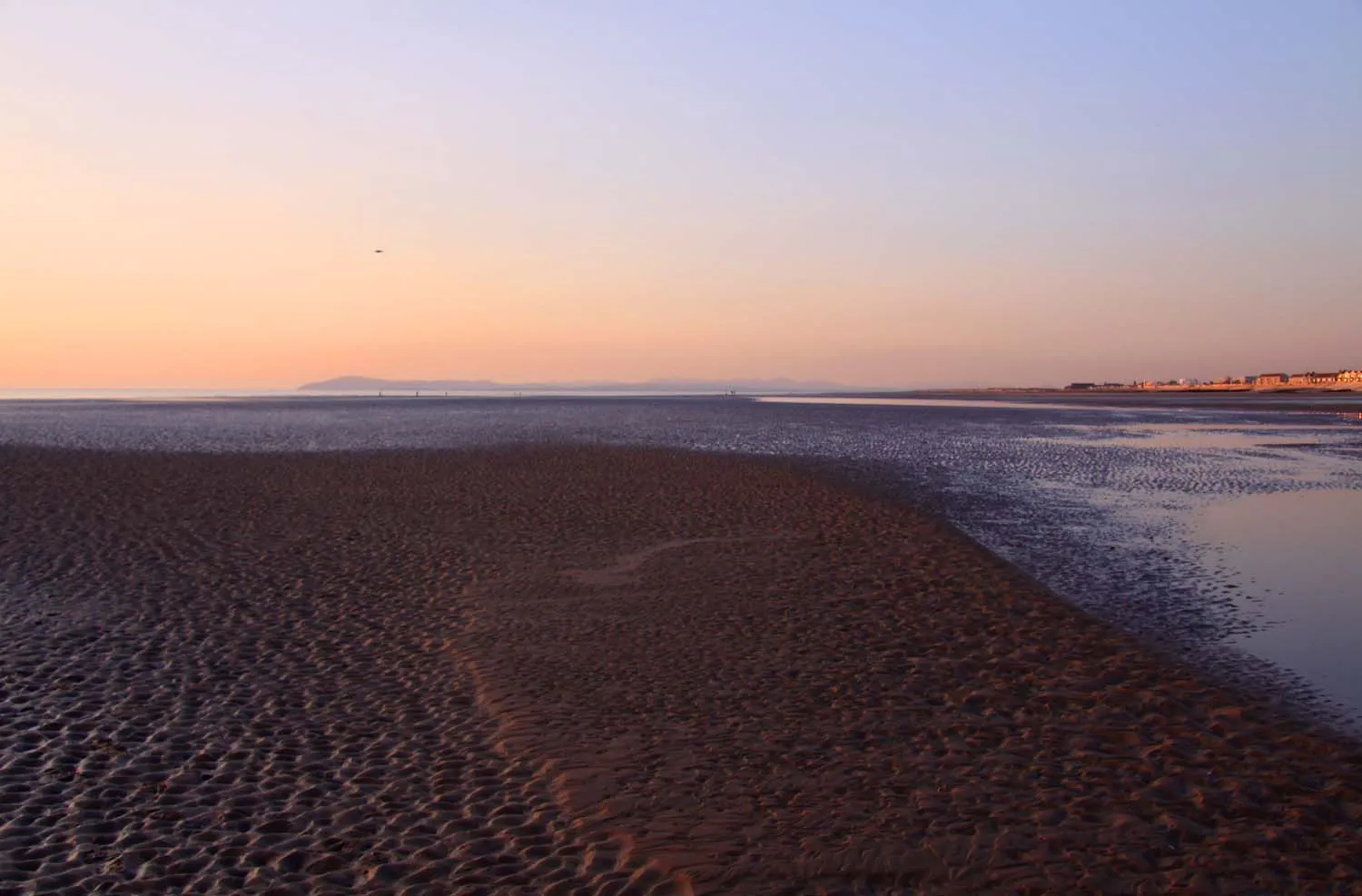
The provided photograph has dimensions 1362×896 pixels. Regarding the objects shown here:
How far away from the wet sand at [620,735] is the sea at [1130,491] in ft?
4.96

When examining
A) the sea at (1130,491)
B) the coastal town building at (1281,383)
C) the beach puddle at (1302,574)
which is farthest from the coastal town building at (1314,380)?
the beach puddle at (1302,574)

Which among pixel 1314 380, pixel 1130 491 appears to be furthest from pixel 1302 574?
pixel 1314 380

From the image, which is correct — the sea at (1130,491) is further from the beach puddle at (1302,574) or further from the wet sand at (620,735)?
the wet sand at (620,735)

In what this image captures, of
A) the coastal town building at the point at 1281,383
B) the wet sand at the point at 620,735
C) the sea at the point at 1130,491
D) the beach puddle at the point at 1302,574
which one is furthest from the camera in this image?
the coastal town building at the point at 1281,383

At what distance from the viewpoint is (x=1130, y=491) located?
2731cm

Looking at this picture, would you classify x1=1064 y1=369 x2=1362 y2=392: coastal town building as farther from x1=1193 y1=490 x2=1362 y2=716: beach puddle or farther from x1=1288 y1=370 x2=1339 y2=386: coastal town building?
x1=1193 y1=490 x2=1362 y2=716: beach puddle

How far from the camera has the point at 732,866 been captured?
6375 mm

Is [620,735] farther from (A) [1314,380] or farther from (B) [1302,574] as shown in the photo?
(A) [1314,380]

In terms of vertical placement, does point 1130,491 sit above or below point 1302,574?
above

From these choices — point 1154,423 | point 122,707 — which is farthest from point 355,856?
point 1154,423

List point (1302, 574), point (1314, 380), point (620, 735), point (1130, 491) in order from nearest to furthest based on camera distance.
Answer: point (620, 735)
point (1302, 574)
point (1130, 491)
point (1314, 380)

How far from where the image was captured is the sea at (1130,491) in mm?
12625

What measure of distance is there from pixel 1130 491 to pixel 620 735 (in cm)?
2325

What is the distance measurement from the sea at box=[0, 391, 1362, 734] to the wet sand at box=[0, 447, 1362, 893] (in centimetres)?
151
